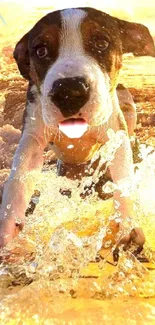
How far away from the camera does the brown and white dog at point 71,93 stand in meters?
1.43

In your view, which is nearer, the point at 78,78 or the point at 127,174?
the point at 78,78

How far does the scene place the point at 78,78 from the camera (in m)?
1.41

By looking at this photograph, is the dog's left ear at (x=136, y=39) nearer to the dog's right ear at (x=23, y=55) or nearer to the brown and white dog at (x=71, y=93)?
the brown and white dog at (x=71, y=93)

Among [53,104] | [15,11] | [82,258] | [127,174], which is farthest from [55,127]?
[15,11]

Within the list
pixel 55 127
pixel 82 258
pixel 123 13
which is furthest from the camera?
pixel 123 13

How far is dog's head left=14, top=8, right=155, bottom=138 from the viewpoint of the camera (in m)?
1.42

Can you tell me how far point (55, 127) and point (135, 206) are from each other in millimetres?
301

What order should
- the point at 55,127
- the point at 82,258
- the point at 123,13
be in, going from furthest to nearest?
1. the point at 123,13
2. the point at 55,127
3. the point at 82,258

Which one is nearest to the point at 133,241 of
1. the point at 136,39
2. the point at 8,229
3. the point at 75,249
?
the point at 75,249

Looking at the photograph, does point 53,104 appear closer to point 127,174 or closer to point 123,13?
point 127,174

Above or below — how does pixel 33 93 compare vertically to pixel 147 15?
below

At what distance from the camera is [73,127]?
4.93 ft

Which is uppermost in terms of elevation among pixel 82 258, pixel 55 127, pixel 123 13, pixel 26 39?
pixel 123 13

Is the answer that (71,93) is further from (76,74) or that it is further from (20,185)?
(20,185)
